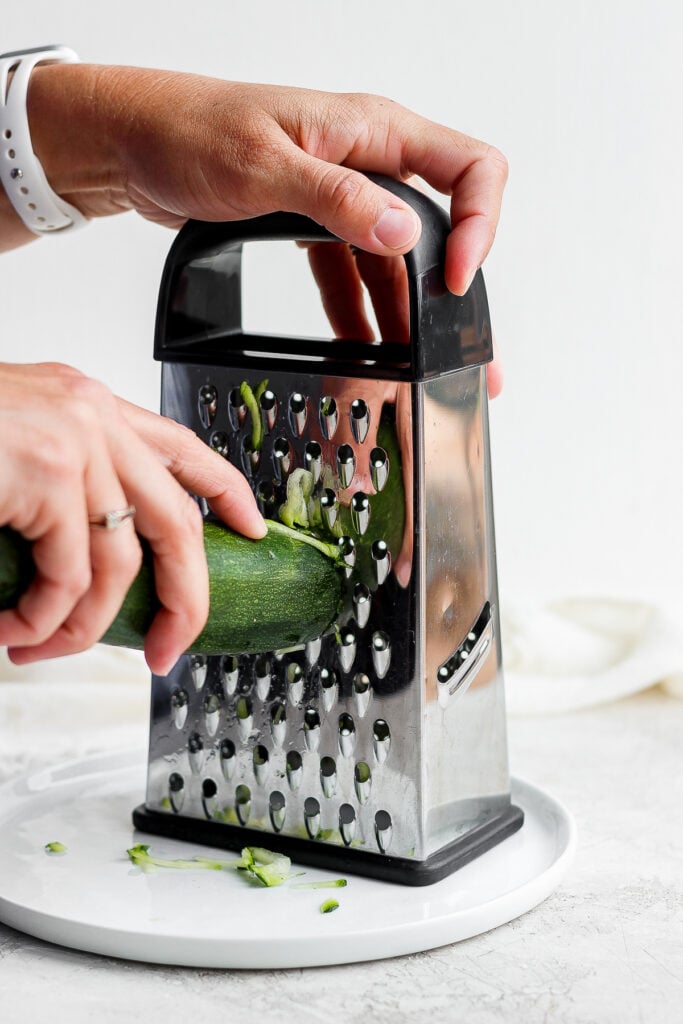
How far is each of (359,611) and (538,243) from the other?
3.62ft

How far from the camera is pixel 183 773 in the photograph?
1.16 meters

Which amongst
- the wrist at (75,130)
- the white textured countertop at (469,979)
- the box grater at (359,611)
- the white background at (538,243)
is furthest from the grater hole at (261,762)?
the white background at (538,243)

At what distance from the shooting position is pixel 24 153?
1.28 m

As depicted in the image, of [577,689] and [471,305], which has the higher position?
[471,305]

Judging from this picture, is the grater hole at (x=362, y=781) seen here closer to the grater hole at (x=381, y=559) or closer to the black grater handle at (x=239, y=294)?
the grater hole at (x=381, y=559)

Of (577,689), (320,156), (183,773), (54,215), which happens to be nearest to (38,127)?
(54,215)

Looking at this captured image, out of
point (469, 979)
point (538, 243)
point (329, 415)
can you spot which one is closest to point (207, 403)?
point (329, 415)

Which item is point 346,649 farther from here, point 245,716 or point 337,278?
point 337,278

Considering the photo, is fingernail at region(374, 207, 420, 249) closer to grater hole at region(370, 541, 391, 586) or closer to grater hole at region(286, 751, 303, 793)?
grater hole at region(370, 541, 391, 586)

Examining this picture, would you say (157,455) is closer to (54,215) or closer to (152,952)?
(152,952)

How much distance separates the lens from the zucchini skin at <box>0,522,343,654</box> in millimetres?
912

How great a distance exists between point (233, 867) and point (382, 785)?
147 mm

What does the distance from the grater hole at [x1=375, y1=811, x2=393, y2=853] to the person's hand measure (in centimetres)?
25

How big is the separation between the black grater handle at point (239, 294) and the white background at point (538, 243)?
0.88m
